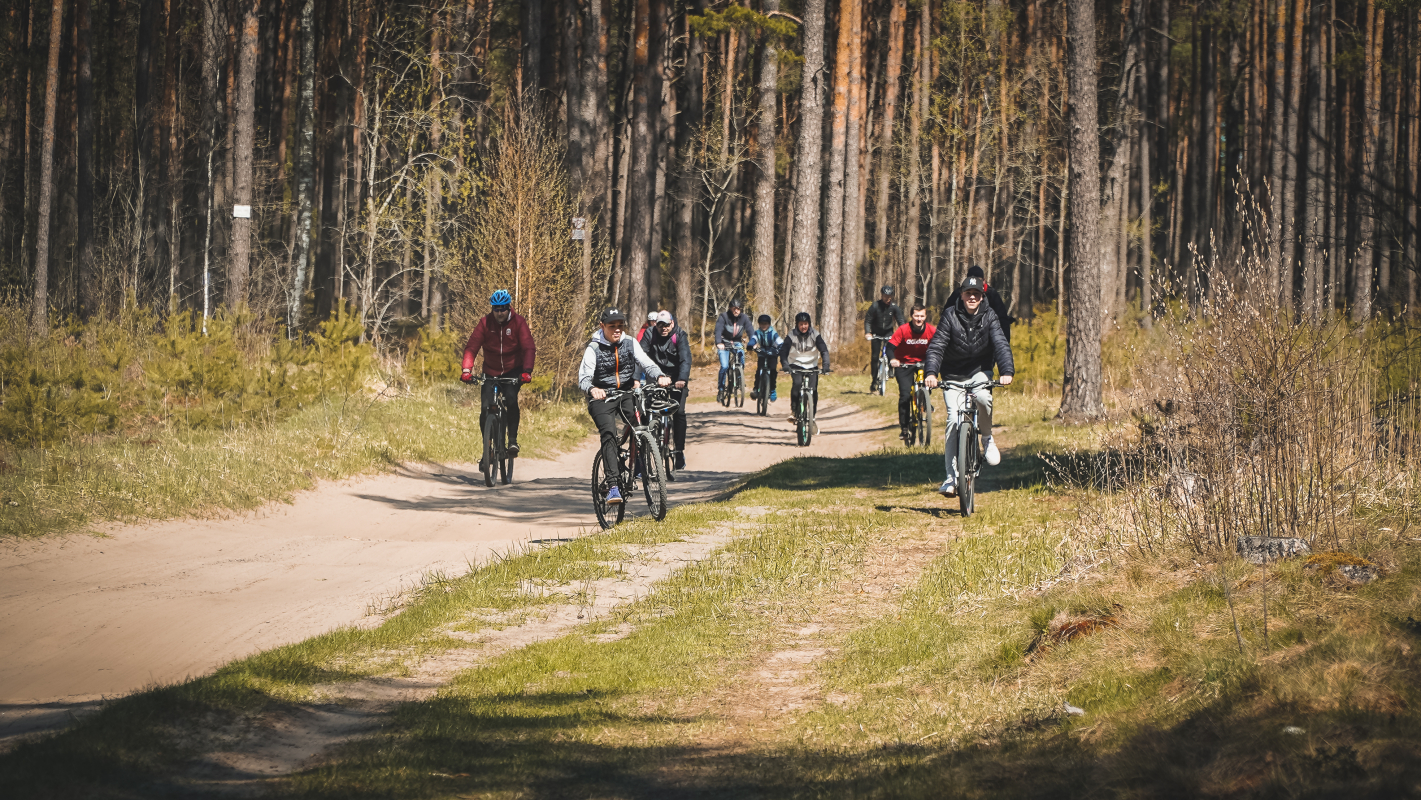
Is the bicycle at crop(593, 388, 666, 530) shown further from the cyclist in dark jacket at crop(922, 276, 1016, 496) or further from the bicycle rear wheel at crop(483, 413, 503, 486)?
the bicycle rear wheel at crop(483, 413, 503, 486)

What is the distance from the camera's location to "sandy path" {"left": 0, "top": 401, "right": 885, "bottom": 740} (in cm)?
704

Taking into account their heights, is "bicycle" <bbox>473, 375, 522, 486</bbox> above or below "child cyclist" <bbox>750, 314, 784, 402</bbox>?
below

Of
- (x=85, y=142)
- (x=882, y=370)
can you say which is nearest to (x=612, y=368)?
(x=882, y=370)

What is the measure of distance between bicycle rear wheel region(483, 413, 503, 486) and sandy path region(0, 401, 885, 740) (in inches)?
12.3

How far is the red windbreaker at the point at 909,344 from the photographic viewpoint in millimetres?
16953

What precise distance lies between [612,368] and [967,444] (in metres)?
3.65

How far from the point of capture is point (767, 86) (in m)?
34.8

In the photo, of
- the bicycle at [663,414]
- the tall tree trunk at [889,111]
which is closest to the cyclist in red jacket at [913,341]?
the bicycle at [663,414]

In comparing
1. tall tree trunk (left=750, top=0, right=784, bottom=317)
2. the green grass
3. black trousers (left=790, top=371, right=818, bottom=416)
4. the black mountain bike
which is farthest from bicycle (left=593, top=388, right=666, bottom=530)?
tall tree trunk (left=750, top=0, right=784, bottom=317)

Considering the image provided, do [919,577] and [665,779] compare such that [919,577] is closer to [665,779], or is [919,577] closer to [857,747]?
[857,747]

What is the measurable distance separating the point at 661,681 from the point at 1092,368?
12.8 m

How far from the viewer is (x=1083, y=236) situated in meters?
17.6

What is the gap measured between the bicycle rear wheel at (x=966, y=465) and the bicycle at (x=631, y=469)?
9.57 ft

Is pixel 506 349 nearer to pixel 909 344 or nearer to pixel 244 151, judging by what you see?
pixel 909 344
